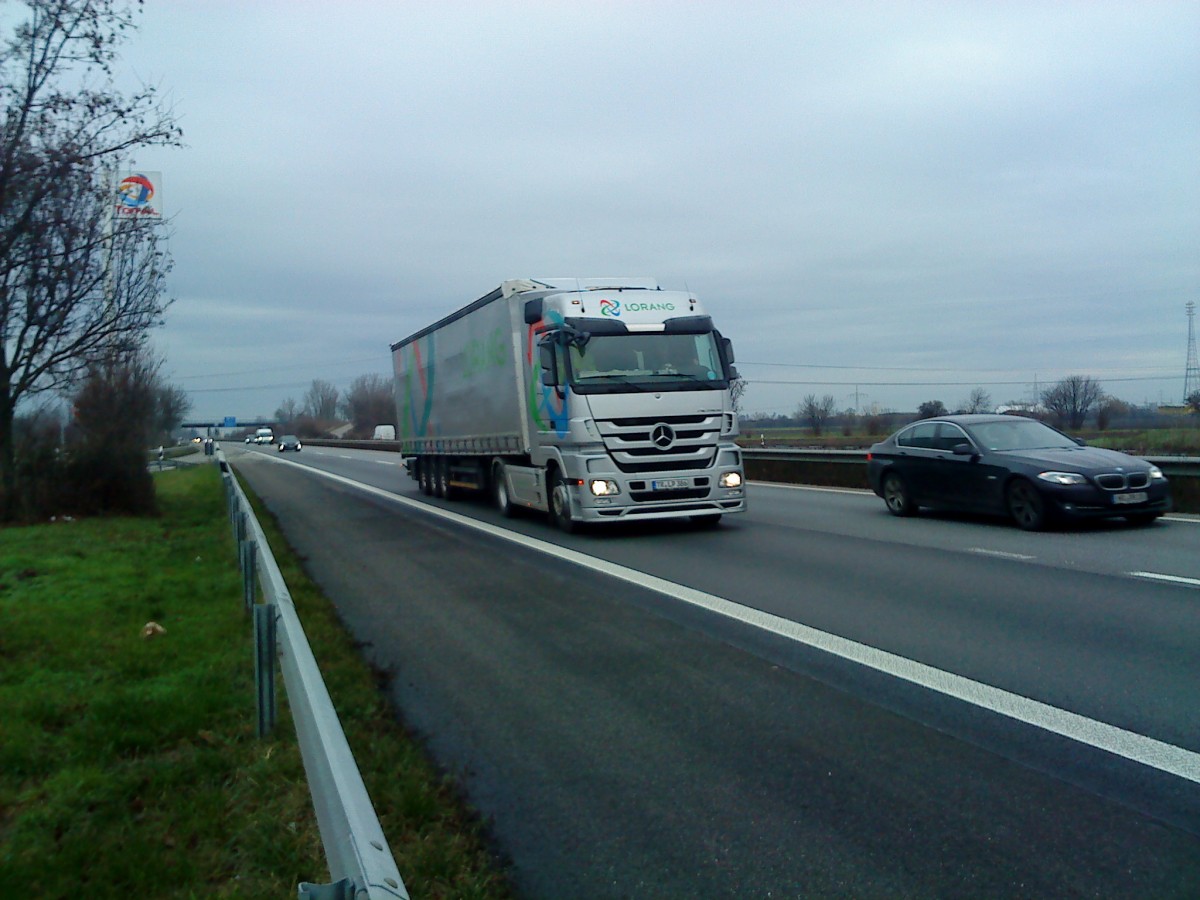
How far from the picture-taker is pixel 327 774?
9.89 feet

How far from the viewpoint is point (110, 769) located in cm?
546

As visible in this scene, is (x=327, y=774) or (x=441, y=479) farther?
(x=441, y=479)

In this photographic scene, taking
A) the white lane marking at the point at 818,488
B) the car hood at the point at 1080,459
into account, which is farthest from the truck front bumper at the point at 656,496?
the white lane marking at the point at 818,488

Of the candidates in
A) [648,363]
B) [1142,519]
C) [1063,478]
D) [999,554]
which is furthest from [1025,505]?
[648,363]

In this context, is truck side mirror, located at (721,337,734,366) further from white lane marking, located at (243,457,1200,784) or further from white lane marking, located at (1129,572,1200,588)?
white lane marking, located at (1129,572,1200,588)

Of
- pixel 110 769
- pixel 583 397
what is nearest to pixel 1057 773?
pixel 110 769

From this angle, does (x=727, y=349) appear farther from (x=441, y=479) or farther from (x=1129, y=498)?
(x=441, y=479)

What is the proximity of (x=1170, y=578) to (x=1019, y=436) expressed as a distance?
5446mm

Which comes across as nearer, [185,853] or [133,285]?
[185,853]

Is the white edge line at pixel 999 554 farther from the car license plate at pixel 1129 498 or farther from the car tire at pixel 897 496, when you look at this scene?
the car tire at pixel 897 496

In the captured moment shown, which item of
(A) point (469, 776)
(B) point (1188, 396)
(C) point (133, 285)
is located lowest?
(A) point (469, 776)

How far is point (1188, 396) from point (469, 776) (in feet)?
71.9

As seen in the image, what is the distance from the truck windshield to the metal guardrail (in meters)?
9.32

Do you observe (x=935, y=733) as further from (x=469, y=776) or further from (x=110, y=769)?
(x=110, y=769)
